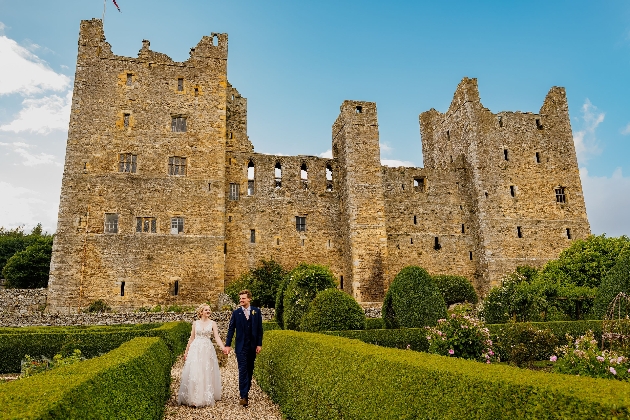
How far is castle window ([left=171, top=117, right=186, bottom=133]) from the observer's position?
89.3 ft

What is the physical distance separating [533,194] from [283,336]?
28.0 meters

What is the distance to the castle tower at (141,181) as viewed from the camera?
24328 millimetres

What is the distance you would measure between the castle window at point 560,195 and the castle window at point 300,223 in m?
18.7

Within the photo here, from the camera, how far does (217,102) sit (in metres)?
28.0

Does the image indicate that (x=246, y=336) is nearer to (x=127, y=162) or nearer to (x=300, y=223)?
(x=127, y=162)

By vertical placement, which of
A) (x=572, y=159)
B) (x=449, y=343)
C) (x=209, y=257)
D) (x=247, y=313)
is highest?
(x=572, y=159)

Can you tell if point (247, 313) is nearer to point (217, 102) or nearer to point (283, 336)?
point (283, 336)

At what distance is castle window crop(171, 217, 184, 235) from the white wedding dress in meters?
18.7

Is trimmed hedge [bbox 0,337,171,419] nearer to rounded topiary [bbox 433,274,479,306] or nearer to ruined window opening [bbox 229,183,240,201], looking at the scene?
rounded topiary [bbox 433,274,479,306]

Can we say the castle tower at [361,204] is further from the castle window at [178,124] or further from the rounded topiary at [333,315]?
the rounded topiary at [333,315]

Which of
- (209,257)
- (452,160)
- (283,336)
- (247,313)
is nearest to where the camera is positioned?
(247,313)

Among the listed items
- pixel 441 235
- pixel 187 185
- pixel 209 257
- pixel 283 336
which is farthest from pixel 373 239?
pixel 283 336

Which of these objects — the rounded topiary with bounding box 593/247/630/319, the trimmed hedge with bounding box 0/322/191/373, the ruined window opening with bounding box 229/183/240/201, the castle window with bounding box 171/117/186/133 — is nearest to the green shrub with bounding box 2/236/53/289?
the castle window with bounding box 171/117/186/133

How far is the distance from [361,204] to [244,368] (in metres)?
21.5
